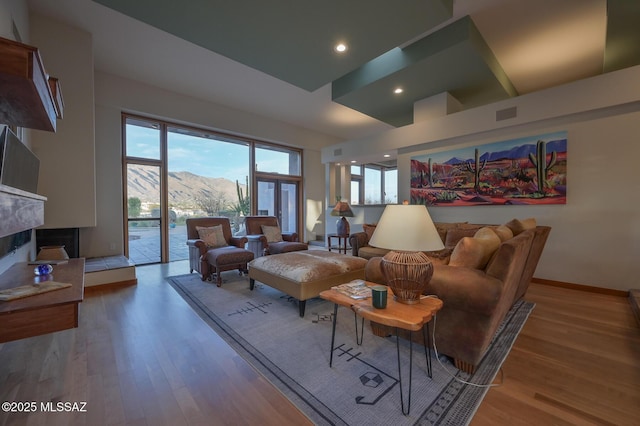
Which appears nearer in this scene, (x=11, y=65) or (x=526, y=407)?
(x=11, y=65)

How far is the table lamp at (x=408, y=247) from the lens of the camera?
1591 mm

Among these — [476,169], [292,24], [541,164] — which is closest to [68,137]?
[292,24]

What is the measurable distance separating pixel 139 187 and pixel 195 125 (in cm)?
185

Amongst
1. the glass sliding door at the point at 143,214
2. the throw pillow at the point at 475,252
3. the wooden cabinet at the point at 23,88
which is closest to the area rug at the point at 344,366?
the throw pillow at the point at 475,252

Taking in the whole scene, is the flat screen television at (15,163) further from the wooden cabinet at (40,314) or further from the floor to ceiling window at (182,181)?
the floor to ceiling window at (182,181)

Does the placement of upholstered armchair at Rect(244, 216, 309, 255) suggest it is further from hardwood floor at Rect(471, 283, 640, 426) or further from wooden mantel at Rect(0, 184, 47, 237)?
hardwood floor at Rect(471, 283, 640, 426)

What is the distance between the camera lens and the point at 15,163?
196 cm

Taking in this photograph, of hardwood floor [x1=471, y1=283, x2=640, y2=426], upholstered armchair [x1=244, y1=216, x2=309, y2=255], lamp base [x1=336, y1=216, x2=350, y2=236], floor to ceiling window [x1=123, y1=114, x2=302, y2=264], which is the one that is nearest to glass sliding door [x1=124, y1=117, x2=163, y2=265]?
floor to ceiling window [x1=123, y1=114, x2=302, y2=264]

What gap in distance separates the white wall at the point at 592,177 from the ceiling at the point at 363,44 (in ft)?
2.64

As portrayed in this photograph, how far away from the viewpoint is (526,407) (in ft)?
4.82

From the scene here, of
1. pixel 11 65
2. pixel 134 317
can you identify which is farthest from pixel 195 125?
pixel 11 65

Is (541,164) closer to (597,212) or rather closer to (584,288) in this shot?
(597,212)

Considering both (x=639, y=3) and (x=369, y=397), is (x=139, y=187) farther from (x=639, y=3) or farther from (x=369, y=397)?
(x=639, y=3)

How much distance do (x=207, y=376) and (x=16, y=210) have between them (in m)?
1.49
